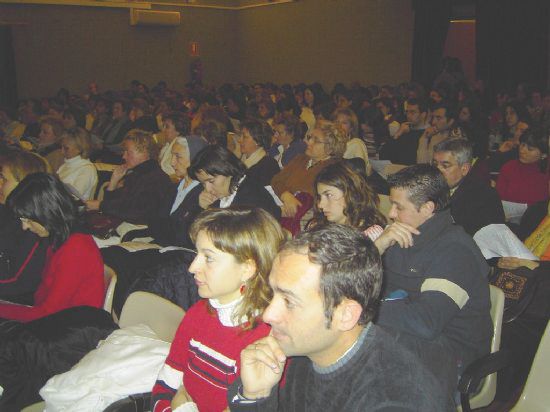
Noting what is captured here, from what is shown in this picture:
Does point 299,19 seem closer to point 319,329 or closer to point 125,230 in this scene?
point 125,230

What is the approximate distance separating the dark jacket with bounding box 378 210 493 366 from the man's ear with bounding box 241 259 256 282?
1.75 ft

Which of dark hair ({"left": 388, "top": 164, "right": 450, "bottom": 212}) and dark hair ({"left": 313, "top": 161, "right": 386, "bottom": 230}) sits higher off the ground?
dark hair ({"left": 388, "top": 164, "right": 450, "bottom": 212})

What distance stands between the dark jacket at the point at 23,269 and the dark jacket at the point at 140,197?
1328 mm

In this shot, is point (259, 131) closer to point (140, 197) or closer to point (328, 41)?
point (140, 197)

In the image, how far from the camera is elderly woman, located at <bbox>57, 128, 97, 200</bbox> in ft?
16.9

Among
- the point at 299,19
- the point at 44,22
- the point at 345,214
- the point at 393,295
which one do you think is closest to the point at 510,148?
the point at 345,214

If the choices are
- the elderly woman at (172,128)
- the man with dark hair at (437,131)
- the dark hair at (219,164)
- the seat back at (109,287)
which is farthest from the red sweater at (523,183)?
the seat back at (109,287)

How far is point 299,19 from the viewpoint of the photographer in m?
15.4

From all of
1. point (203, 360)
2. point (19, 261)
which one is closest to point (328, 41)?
point (19, 261)

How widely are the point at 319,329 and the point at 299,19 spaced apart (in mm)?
15066

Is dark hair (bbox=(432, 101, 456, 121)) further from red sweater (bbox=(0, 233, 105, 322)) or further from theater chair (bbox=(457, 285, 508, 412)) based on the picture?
red sweater (bbox=(0, 233, 105, 322))

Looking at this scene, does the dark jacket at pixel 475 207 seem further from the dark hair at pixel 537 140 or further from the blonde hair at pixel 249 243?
the blonde hair at pixel 249 243

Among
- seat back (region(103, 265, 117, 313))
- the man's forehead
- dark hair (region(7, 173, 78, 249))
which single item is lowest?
seat back (region(103, 265, 117, 313))

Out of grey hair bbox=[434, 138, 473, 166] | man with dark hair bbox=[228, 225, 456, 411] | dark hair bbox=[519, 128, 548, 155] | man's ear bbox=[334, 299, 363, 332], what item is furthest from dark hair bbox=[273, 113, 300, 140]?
man's ear bbox=[334, 299, 363, 332]
